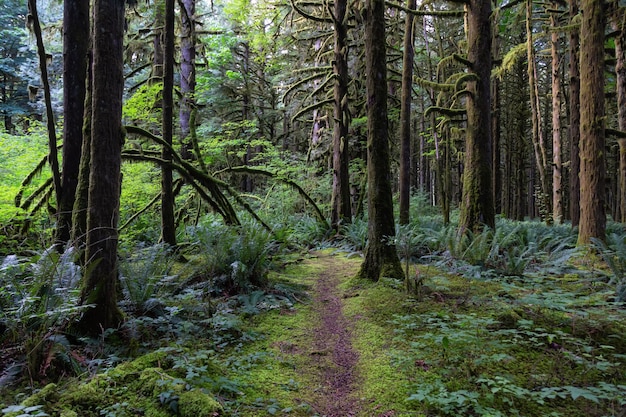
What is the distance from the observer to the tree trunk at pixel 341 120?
12.0 m

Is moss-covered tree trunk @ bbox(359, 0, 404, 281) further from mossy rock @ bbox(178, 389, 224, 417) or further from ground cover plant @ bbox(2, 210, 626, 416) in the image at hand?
mossy rock @ bbox(178, 389, 224, 417)

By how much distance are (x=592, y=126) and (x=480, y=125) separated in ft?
7.41

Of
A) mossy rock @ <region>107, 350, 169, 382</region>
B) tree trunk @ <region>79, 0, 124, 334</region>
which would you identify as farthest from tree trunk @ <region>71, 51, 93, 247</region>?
mossy rock @ <region>107, 350, 169, 382</region>

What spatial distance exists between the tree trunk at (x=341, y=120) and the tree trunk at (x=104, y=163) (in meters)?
8.84

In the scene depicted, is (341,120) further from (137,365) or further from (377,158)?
(137,365)

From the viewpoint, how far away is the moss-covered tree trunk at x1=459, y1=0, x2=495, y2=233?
8422 mm

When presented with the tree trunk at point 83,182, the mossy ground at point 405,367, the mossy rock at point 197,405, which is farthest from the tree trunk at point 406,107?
the mossy rock at point 197,405

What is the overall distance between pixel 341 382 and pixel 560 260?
5.40m

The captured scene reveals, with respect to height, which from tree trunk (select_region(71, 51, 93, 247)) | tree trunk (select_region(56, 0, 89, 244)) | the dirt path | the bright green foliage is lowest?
the dirt path

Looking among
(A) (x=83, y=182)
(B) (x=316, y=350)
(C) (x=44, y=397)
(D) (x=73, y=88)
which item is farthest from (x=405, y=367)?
(D) (x=73, y=88)

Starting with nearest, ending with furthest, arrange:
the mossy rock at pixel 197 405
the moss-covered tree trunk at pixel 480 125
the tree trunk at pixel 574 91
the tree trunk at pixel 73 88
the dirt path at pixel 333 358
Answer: the mossy rock at pixel 197 405 → the dirt path at pixel 333 358 → the tree trunk at pixel 73 88 → the moss-covered tree trunk at pixel 480 125 → the tree trunk at pixel 574 91

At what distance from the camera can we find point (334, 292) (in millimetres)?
6496

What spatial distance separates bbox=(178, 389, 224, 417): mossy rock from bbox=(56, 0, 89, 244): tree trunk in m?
3.94

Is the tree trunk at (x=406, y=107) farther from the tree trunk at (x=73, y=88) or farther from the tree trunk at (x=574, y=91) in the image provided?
the tree trunk at (x=73, y=88)
